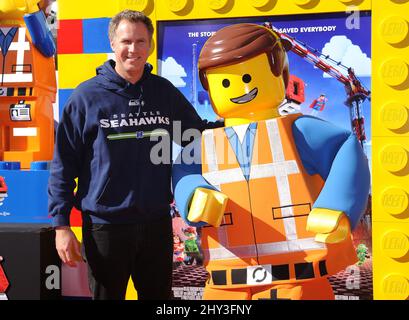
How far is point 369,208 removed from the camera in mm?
1833

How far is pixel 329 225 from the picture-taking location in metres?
1.56

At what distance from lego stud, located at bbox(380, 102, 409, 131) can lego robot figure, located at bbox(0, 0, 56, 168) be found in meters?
1.45

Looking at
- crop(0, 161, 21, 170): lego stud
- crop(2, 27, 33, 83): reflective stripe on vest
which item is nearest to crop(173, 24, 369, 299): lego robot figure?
crop(0, 161, 21, 170): lego stud

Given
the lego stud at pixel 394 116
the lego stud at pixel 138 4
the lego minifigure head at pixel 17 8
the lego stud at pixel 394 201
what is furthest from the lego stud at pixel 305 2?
the lego minifigure head at pixel 17 8

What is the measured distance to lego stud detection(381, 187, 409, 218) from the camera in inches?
70.3

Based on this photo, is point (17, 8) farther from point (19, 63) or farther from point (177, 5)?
point (177, 5)

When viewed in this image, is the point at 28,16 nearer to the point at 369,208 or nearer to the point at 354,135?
the point at 354,135

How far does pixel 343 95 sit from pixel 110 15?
98cm

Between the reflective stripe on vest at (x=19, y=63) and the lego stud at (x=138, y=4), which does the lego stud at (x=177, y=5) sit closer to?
the lego stud at (x=138, y=4)

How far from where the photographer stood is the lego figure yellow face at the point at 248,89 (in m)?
1.74

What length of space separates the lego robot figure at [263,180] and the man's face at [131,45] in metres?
0.23
